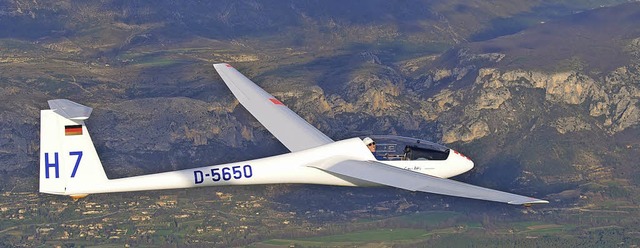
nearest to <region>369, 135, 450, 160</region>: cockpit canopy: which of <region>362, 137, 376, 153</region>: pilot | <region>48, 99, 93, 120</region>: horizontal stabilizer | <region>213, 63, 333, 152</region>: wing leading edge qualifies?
<region>362, 137, 376, 153</region>: pilot

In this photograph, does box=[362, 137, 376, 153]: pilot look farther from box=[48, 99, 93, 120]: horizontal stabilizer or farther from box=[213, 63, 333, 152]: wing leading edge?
box=[48, 99, 93, 120]: horizontal stabilizer

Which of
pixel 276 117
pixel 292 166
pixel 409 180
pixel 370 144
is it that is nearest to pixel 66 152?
pixel 292 166

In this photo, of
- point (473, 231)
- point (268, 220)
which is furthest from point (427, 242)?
point (268, 220)

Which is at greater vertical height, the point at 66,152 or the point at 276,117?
the point at 276,117

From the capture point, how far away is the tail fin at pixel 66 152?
52.2 m

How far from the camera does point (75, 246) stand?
126m

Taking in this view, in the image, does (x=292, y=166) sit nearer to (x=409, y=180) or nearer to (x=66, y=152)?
(x=409, y=180)

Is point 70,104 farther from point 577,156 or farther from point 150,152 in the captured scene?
point 577,156

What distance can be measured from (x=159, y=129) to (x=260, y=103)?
114 metres

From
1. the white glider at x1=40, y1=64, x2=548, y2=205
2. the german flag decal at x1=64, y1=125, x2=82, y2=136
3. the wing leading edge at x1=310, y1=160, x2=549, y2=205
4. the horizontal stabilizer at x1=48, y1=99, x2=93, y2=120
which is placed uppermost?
the horizontal stabilizer at x1=48, y1=99, x2=93, y2=120

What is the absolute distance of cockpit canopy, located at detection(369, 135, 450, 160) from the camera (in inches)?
2355

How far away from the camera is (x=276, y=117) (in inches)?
2685

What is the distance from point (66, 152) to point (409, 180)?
50.9 ft

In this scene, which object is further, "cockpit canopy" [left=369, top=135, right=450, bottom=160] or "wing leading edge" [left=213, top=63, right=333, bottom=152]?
"wing leading edge" [left=213, top=63, right=333, bottom=152]
